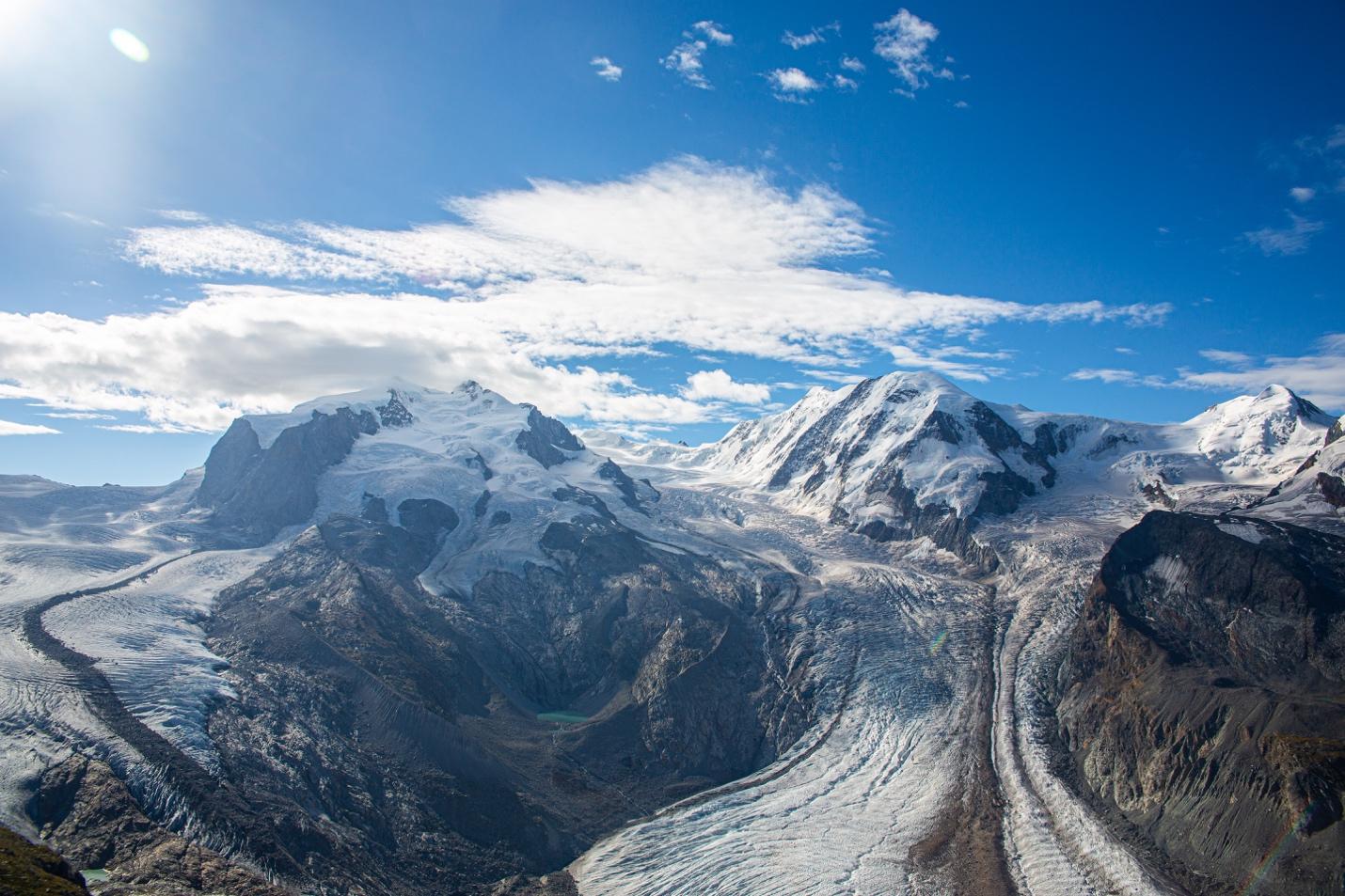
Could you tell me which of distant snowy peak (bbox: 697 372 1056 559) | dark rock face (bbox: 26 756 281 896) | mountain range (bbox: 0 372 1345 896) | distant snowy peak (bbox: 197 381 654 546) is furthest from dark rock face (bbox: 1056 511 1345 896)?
distant snowy peak (bbox: 197 381 654 546)

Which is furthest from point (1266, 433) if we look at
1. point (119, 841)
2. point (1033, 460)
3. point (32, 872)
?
point (32, 872)

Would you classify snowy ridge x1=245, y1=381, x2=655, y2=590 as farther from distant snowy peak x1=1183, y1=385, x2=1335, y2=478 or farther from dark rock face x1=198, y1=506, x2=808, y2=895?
distant snowy peak x1=1183, y1=385, x2=1335, y2=478

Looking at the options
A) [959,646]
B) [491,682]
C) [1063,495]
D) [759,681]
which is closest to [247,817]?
[491,682]

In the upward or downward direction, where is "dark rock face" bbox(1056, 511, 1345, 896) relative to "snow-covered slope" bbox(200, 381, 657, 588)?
downward

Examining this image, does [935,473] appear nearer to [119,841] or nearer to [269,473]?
[269,473]

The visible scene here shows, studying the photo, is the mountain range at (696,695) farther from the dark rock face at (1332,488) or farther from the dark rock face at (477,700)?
the dark rock face at (1332,488)

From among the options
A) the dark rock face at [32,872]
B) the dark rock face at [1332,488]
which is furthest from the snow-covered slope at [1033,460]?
the dark rock face at [32,872]

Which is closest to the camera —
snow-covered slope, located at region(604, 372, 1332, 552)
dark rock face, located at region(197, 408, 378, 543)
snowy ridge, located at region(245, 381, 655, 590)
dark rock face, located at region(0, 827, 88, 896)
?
dark rock face, located at region(0, 827, 88, 896)

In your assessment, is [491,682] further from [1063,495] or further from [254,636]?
[1063,495]
